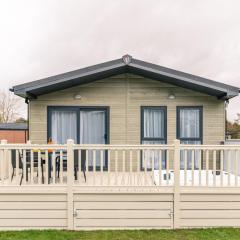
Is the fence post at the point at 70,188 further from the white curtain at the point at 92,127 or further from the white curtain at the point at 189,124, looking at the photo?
the white curtain at the point at 189,124

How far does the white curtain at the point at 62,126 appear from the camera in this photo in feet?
24.4

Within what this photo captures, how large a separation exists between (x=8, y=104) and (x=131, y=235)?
26.7 meters

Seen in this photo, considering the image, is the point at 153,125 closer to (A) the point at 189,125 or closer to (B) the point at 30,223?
(A) the point at 189,125

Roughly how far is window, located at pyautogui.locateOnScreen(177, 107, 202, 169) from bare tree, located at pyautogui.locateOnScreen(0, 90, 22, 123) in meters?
23.9

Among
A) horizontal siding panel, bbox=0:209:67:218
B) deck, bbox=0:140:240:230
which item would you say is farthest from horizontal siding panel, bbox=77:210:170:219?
horizontal siding panel, bbox=0:209:67:218

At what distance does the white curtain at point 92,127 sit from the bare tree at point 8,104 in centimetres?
2270

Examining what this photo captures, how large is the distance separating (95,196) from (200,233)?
1861 mm

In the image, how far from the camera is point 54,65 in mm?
21891

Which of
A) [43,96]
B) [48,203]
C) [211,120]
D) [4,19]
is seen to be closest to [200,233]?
[48,203]

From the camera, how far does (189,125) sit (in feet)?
24.7

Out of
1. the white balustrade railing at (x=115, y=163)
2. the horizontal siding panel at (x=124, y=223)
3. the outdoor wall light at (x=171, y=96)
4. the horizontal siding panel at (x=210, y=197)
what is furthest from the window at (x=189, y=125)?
the horizontal siding panel at (x=124, y=223)

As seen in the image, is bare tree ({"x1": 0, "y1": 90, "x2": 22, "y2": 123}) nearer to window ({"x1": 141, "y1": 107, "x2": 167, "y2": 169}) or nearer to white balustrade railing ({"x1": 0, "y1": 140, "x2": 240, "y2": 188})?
window ({"x1": 141, "y1": 107, "x2": 167, "y2": 169})

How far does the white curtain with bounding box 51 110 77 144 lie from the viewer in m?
7.44

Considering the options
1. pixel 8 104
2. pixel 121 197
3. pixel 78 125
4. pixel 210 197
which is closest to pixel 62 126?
pixel 78 125
